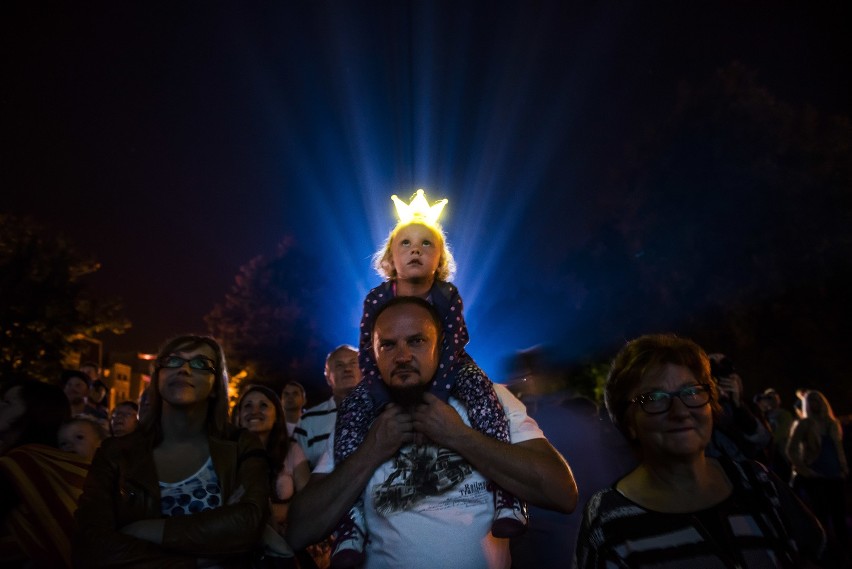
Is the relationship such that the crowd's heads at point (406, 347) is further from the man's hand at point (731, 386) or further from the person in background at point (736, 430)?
the man's hand at point (731, 386)

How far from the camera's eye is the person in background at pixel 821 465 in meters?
7.66

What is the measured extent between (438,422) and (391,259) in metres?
2.02

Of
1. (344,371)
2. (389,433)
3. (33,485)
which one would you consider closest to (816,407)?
(344,371)

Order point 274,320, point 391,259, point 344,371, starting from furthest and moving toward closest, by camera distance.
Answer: point 274,320
point 344,371
point 391,259

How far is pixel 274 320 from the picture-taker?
2986cm

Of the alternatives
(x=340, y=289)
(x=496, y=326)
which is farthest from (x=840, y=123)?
(x=340, y=289)

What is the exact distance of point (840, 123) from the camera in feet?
53.5

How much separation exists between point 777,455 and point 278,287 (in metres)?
25.7

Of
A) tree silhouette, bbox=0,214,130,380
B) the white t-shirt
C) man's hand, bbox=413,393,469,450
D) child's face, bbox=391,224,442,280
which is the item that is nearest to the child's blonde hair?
child's face, bbox=391,224,442,280

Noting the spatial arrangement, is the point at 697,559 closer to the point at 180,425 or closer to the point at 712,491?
the point at 712,491

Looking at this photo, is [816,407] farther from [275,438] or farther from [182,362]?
[182,362]

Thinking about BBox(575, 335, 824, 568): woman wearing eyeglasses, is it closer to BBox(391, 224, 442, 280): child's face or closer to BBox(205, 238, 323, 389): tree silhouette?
BBox(391, 224, 442, 280): child's face

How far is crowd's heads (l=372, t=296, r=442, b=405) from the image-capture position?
2.65 meters

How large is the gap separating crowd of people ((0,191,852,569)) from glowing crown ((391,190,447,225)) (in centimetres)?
42
